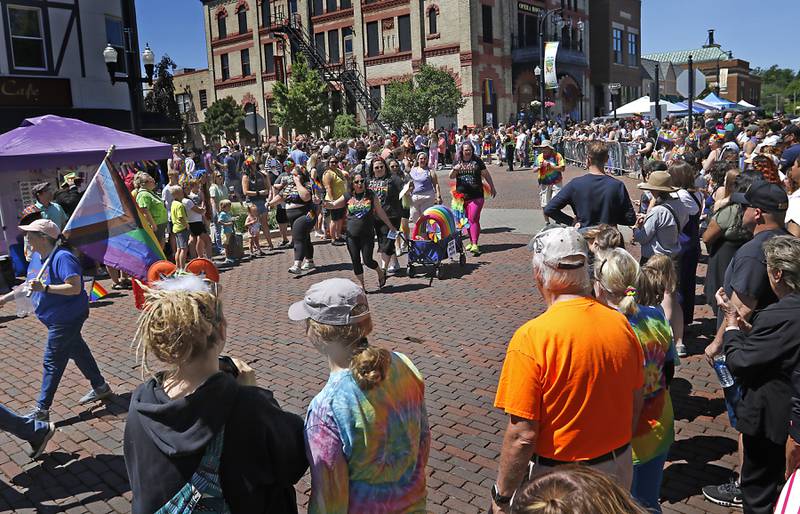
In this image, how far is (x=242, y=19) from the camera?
50062mm

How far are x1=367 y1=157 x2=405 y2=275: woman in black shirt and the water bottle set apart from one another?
7.15 m

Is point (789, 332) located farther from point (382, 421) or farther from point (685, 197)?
point (685, 197)

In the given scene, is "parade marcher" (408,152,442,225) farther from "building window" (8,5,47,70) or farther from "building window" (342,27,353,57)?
"building window" (342,27,353,57)

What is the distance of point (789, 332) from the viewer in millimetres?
3033

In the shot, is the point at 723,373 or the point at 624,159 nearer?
the point at 723,373

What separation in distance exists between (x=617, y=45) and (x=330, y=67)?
25.6 m

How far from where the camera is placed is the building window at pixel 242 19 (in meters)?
49.7

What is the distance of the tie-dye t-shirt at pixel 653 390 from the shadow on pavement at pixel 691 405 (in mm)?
1950

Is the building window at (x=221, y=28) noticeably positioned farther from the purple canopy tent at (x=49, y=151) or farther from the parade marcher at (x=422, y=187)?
the parade marcher at (x=422, y=187)

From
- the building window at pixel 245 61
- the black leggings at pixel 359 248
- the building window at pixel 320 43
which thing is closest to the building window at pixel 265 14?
the building window at pixel 245 61

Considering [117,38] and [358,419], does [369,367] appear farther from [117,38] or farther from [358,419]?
[117,38]

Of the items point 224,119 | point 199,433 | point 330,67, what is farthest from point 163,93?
point 199,433

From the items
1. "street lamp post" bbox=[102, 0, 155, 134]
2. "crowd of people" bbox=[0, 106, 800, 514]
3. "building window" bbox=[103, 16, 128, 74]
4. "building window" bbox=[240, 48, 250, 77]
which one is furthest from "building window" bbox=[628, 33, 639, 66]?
"crowd of people" bbox=[0, 106, 800, 514]

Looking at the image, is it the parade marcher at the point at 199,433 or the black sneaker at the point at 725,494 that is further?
the black sneaker at the point at 725,494
